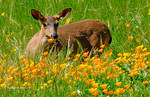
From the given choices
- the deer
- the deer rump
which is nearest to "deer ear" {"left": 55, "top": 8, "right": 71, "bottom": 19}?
the deer

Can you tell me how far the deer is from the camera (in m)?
6.99

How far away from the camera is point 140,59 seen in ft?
16.6

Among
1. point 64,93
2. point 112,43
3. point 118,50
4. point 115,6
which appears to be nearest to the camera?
point 64,93

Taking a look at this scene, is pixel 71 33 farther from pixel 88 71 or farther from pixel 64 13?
pixel 88 71

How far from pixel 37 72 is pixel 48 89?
442 millimetres

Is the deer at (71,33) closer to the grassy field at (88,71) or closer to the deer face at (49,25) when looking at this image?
the deer face at (49,25)

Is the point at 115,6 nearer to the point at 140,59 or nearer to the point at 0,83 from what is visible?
the point at 140,59

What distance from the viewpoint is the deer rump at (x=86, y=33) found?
7520mm

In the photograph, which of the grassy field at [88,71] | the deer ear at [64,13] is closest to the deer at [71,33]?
the deer ear at [64,13]

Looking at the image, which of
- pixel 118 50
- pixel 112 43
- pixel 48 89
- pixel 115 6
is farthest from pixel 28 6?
pixel 48 89

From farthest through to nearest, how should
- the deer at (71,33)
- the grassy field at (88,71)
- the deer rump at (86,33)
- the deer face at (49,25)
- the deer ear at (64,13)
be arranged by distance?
the deer rump at (86,33) → the deer ear at (64,13) → the deer at (71,33) → the deer face at (49,25) → the grassy field at (88,71)

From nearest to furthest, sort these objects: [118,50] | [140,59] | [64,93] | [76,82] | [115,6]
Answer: [64,93] < [76,82] < [140,59] < [118,50] < [115,6]

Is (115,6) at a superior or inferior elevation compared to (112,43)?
superior

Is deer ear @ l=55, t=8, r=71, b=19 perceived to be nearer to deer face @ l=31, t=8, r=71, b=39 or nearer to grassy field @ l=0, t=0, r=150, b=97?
deer face @ l=31, t=8, r=71, b=39
